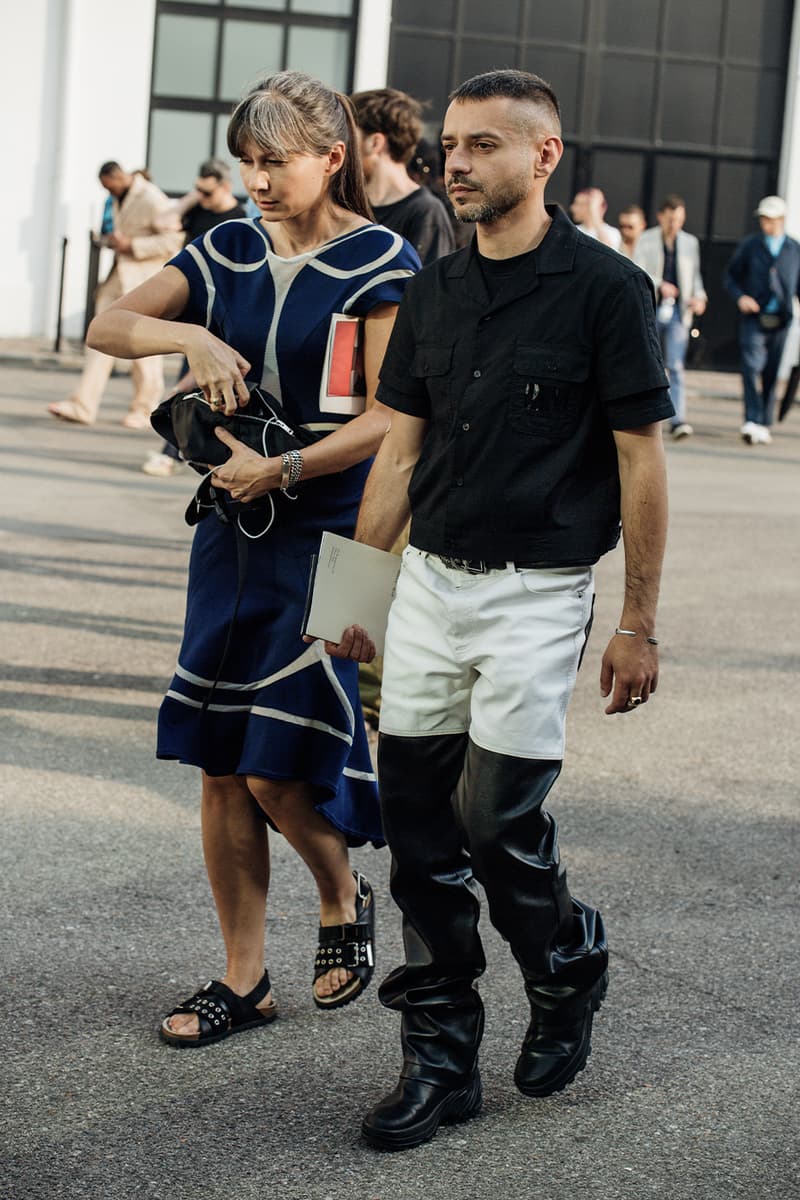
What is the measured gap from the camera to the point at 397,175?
21.7 ft

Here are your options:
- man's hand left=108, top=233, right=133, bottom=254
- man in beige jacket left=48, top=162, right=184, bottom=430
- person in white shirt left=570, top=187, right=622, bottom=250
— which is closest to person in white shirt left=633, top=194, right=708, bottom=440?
person in white shirt left=570, top=187, right=622, bottom=250

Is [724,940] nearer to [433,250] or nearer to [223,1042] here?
[223,1042]

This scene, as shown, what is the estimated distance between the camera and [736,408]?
20.5 metres

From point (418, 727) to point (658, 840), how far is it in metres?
2.14

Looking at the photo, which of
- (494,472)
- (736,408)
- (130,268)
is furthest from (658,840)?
(736,408)

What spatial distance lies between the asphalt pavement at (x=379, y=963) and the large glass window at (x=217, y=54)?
53.2 ft

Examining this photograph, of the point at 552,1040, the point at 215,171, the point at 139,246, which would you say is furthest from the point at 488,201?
the point at 139,246

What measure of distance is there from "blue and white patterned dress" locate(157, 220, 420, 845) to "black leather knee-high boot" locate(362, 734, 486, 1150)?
0.34 meters

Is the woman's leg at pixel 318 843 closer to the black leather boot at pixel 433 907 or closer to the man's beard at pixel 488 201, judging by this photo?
the black leather boot at pixel 433 907

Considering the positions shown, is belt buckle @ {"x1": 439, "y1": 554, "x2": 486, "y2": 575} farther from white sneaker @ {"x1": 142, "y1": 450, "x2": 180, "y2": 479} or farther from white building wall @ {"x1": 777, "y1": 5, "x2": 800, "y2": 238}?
white building wall @ {"x1": 777, "y1": 5, "x2": 800, "y2": 238}

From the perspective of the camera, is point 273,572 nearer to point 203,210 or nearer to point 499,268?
point 499,268

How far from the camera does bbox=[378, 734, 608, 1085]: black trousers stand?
11.1ft

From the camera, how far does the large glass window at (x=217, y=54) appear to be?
76.7 ft

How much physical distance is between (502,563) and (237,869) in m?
1.01
